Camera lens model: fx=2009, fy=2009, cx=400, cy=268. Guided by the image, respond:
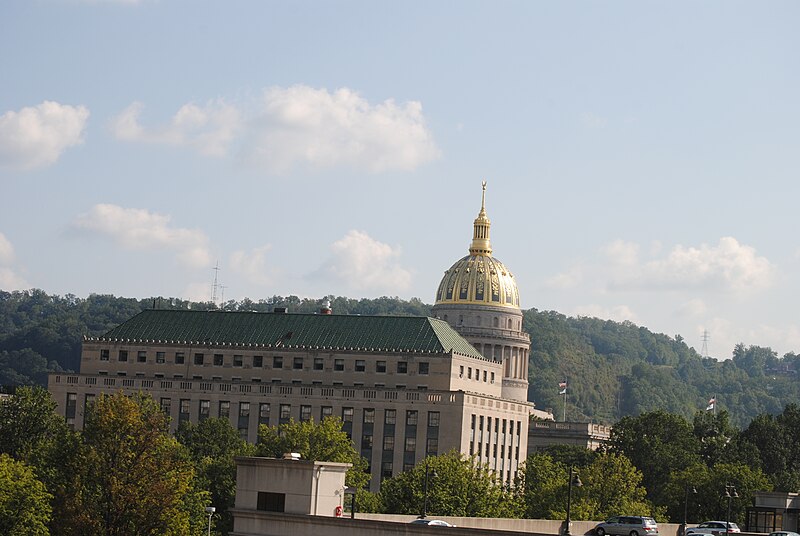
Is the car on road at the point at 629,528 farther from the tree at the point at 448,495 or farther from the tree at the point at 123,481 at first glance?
the tree at the point at 448,495

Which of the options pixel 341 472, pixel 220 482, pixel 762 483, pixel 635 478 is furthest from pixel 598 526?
pixel 762 483

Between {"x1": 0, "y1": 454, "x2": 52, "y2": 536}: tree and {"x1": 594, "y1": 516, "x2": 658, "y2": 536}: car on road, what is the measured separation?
34205 millimetres

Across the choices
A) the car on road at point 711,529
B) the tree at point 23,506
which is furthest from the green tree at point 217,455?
the car on road at point 711,529

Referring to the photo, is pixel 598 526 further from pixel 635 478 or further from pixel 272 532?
pixel 635 478

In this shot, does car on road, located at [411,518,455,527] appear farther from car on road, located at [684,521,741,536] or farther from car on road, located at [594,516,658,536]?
car on road, located at [684,521,741,536]

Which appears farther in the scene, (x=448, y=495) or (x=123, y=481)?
(x=448, y=495)

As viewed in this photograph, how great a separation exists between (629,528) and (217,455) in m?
72.5

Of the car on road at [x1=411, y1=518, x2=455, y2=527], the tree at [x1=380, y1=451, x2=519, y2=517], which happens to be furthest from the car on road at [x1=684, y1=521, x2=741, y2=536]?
the tree at [x1=380, y1=451, x2=519, y2=517]

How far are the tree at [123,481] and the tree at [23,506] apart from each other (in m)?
1.55

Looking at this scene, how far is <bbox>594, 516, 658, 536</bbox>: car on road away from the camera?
116438 millimetres

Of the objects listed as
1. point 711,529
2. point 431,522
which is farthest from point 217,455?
point 431,522

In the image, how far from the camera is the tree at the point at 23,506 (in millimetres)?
123000

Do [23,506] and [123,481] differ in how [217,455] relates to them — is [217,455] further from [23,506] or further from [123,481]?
[123,481]

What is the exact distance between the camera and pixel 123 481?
121812mm
